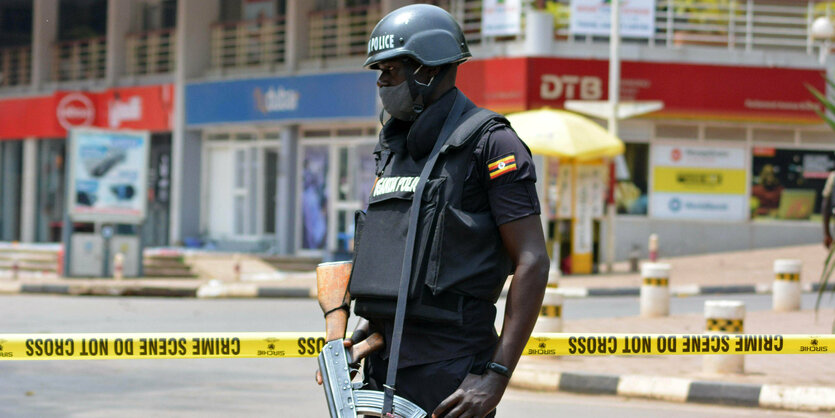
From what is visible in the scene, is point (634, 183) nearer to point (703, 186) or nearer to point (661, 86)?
point (703, 186)

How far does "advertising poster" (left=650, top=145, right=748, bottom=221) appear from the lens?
78.8 feet

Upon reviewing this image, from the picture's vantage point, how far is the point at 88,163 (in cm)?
1972

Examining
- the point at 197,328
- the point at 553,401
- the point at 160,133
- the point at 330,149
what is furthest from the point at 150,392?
the point at 160,133

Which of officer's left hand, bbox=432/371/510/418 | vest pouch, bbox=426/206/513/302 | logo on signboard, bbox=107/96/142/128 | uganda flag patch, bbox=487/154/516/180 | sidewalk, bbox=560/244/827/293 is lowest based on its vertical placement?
sidewalk, bbox=560/244/827/293

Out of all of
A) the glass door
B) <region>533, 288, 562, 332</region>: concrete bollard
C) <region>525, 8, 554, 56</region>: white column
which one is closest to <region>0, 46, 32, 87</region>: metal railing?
the glass door

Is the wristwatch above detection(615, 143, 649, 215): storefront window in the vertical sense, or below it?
below

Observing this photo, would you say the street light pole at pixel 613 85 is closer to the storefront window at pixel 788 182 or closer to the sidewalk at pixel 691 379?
the storefront window at pixel 788 182

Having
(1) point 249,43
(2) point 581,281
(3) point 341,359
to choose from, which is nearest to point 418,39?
(3) point 341,359

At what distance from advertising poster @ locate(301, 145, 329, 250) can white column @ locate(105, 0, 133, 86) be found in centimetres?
693

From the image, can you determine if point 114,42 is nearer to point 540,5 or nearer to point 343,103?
point 343,103

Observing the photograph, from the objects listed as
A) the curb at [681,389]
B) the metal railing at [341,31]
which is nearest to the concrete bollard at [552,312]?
the curb at [681,389]

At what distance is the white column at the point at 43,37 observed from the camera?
3269 cm

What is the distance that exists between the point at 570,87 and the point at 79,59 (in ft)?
49.5

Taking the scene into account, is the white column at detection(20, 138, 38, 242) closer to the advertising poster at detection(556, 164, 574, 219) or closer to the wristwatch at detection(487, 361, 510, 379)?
the advertising poster at detection(556, 164, 574, 219)
